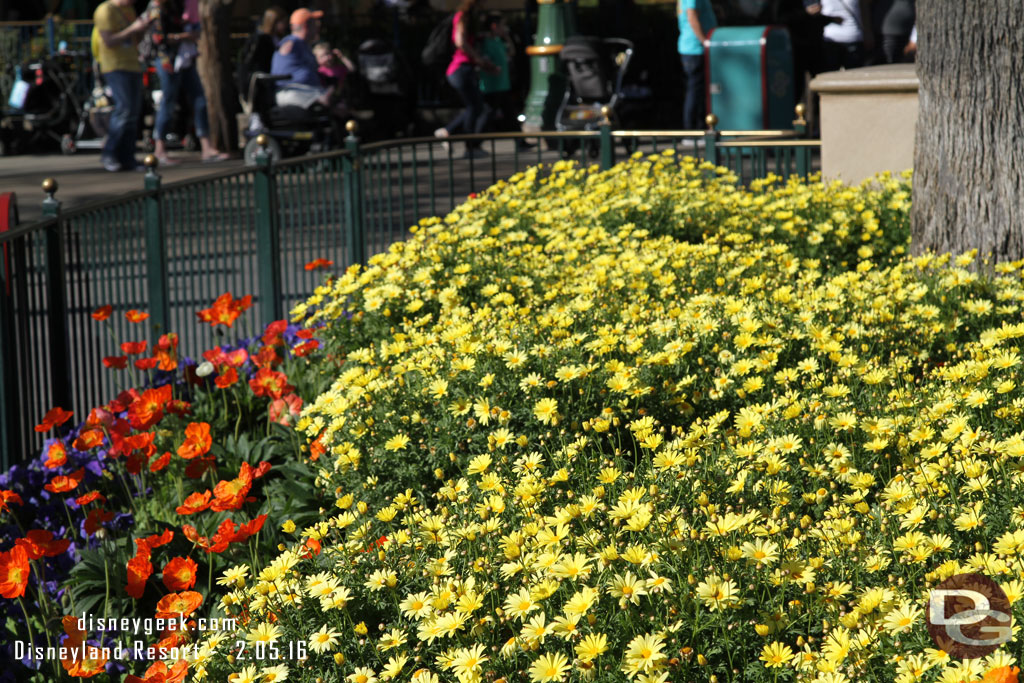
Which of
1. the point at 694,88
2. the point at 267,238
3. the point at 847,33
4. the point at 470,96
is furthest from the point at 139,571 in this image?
the point at 847,33

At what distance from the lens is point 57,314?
4852 millimetres

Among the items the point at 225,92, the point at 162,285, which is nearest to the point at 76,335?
the point at 162,285

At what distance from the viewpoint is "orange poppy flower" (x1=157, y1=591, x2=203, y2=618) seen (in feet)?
10.5

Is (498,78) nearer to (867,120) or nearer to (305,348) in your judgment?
(867,120)

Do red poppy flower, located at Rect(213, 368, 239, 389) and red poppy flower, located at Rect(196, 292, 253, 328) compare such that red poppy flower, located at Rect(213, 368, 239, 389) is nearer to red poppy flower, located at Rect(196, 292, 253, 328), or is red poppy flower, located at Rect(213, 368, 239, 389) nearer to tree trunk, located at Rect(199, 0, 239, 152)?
red poppy flower, located at Rect(196, 292, 253, 328)

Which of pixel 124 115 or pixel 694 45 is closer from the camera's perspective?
pixel 694 45

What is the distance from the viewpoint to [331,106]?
1517 cm

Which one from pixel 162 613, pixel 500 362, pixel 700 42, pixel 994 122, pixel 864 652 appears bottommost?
pixel 162 613

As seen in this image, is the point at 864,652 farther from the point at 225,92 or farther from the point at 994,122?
the point at 225,92

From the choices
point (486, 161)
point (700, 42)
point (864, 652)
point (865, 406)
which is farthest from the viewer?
point (700, 42)

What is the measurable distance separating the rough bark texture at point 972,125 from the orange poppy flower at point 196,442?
331cm

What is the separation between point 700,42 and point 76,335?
1013 cm

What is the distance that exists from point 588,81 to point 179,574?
11880 mm

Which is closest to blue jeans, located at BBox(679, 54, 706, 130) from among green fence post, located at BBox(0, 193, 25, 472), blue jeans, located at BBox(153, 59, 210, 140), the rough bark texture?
blue jeans, located at BBox(153, 59, 210, 140)
